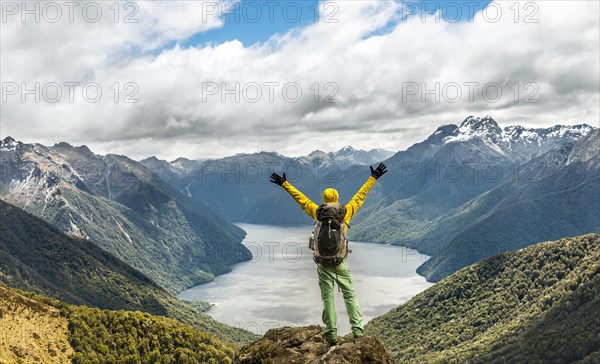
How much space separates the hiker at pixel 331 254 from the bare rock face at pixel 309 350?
0.99m

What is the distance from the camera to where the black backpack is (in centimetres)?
2766

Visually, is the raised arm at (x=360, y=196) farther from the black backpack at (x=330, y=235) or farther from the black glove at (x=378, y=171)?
the black backpack at (x=330, y=235)

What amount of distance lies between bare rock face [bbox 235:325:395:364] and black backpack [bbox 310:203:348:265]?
181 inches

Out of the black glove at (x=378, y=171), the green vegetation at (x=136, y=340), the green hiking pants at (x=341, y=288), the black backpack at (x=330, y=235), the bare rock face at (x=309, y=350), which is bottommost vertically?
the green vegetation at (x=136, y=340)

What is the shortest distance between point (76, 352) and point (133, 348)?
21095mm

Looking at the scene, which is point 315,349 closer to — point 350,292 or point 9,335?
point 350,292

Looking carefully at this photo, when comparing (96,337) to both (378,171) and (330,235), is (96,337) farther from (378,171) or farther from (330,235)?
(378,171)

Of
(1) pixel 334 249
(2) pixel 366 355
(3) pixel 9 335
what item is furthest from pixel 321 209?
(3) pixel 9 335

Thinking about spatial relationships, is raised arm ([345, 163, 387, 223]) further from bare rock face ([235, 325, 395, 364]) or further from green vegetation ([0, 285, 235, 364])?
green vegetation ([0, 285, 235, 364])

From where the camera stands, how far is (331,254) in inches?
1101

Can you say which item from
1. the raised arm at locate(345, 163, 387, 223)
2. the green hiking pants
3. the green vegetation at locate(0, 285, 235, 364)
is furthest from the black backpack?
the green vegetation at locate(0, 285, 235, 364)

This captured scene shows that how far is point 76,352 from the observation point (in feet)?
438

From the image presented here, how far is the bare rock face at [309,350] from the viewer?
26016mm

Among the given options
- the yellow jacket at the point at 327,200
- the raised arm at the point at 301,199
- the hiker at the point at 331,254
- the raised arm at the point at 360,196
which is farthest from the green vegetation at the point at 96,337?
the raised arm at the point at 360,196
